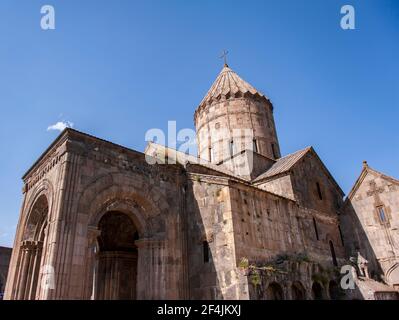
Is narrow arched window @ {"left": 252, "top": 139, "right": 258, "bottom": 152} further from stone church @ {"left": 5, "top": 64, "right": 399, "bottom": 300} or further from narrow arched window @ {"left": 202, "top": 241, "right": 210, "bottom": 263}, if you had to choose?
narrow arched window @ {"left": 202, "top": 241, "right": 210, "bottom": 263}

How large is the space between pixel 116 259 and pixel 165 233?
3870mm

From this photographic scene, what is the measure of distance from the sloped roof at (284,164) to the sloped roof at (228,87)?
520cm

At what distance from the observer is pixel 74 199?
1047 centimetres

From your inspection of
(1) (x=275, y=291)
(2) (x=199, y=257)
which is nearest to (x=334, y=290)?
(1) (x=275, y=291)

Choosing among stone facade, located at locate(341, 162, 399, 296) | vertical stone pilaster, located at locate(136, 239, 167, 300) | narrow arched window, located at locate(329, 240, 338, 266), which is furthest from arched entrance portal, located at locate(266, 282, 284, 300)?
stone facade, located at locate(341, 162, 399, 296)

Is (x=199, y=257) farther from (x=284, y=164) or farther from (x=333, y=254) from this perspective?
(x=333, y=254)

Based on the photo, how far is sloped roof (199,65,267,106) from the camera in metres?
22.4

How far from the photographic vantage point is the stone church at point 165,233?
10398mm

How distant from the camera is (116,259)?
49.1 feet

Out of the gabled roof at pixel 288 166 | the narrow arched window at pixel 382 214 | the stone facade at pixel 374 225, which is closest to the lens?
the stone facade at pixel 374 225

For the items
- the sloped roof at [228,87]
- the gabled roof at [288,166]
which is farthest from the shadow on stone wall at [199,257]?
the sloped roof at [228,87]

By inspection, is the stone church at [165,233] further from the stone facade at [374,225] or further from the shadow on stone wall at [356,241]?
the shadow on stone wall at [356,241]

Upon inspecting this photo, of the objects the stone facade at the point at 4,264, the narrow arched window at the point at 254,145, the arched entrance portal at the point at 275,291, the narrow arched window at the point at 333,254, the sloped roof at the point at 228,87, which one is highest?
the sloped roof at the point at 228,87
